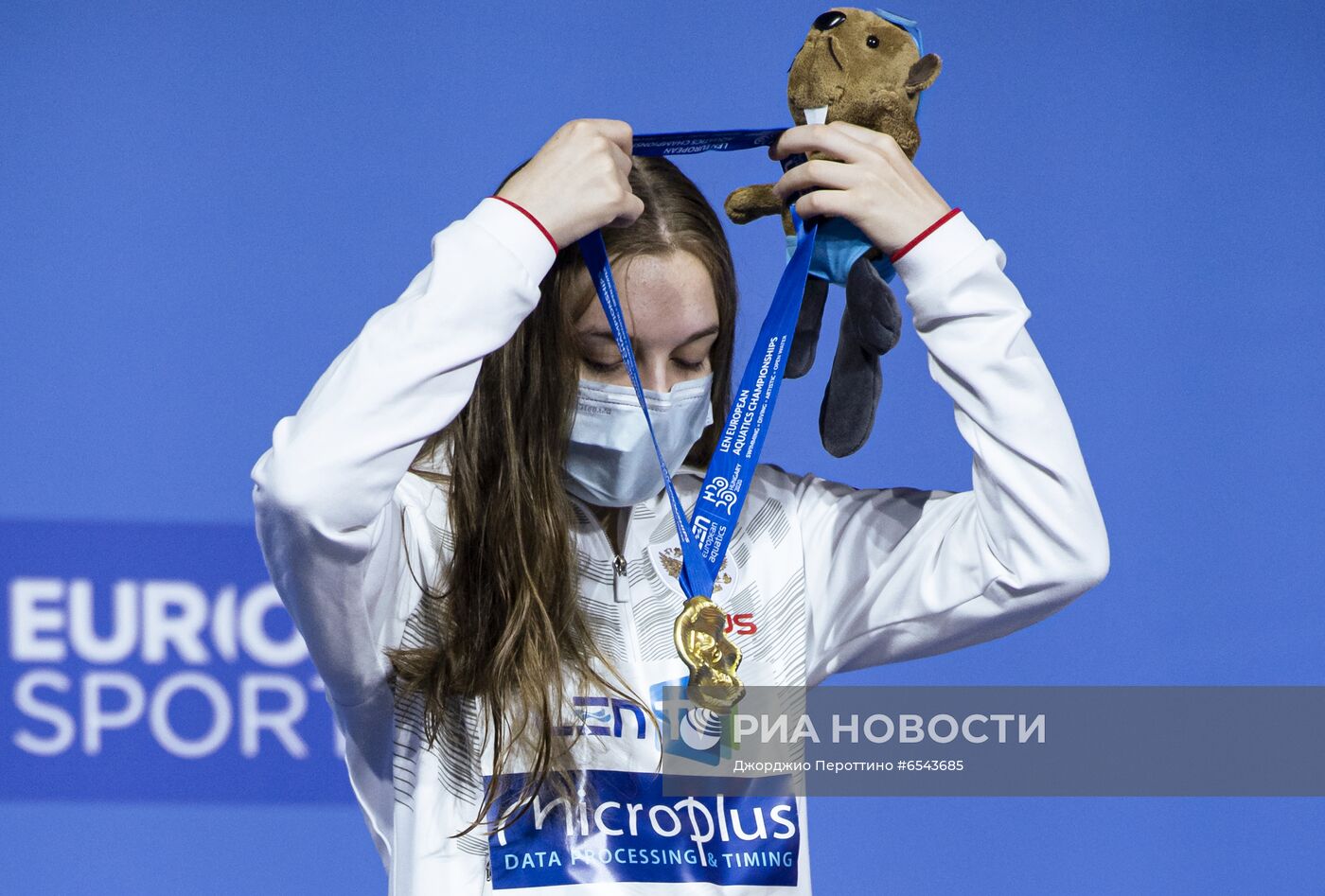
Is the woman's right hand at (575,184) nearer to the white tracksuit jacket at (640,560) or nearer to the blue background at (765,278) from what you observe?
the white tracksuit jacket at (640,560)

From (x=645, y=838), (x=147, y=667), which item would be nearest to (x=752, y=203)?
(x=645, y=838)

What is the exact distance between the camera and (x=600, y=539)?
122 centimetres

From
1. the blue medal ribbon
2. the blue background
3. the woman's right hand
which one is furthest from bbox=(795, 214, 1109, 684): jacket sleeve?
the blue background

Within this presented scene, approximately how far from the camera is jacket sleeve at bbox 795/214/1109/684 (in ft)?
3.50

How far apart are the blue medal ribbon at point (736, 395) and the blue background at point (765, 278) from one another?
2.32 ft

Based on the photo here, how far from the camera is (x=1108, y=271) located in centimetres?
204

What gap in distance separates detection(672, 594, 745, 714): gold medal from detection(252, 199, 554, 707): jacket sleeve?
244mm

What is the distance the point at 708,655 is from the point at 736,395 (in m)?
0.21

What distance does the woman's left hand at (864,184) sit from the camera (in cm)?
107

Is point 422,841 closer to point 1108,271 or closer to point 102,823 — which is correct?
point 102,823

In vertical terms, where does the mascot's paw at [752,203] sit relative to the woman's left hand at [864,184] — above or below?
above

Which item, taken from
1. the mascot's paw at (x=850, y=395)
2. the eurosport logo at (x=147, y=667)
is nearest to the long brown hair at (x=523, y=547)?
the mascot's paw at (x=850, y=395)

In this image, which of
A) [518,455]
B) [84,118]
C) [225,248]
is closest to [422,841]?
[518,455]

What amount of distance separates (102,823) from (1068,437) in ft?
4.85
